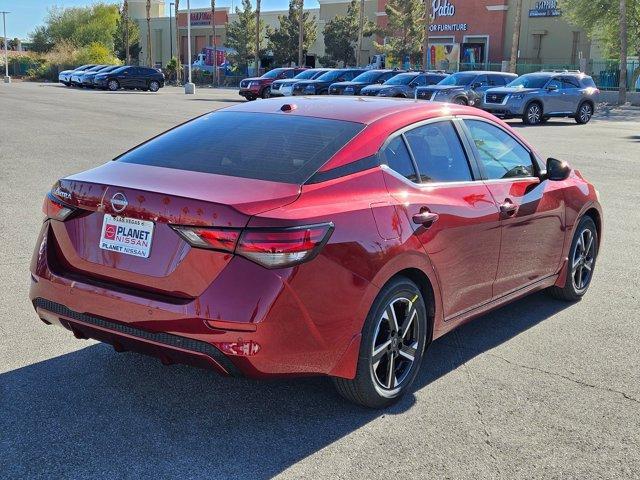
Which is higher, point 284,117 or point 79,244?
point 284,117

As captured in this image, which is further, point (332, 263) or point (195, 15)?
point (195, 15)

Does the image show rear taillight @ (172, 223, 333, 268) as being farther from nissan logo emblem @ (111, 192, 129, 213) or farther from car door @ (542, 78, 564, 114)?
car door @ (542, 78, 564, 114)

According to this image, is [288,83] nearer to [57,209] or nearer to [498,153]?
[498,153]

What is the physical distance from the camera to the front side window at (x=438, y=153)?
4445 millimetres

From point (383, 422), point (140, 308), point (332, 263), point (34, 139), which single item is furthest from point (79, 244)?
point (34, 139)

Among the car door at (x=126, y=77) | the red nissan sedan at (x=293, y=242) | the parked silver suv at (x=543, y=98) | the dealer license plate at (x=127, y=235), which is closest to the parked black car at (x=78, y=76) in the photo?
the car door at (x=126, y=77)

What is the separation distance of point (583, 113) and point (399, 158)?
2484cm

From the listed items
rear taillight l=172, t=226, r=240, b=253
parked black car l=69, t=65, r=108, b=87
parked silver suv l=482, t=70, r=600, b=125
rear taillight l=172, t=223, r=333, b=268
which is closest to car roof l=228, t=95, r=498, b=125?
rear taillight l=172, t=223, r=333, b=268

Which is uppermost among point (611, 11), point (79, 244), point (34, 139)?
point (611, 11)

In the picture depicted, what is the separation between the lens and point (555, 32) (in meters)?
59.1

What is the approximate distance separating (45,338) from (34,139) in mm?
13762

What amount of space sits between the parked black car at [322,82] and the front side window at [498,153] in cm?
2942

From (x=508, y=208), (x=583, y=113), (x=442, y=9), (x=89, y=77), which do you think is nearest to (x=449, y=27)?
(x=442, y=9)

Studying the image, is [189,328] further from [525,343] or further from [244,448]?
[525,343]
